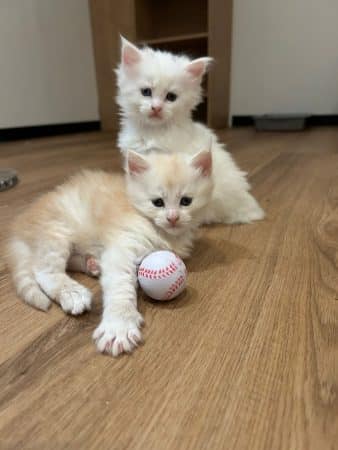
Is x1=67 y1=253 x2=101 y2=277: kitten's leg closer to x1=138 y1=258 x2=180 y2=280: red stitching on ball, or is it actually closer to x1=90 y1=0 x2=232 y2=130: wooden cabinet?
x1=138 y1=258 x2=180 y2=280: red stitching on ball

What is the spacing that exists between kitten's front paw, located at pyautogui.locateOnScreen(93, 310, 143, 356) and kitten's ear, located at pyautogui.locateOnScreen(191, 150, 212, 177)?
434mm

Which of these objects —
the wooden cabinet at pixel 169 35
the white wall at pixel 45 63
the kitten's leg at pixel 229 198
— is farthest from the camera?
the wooden cabinet at pixel 169 35

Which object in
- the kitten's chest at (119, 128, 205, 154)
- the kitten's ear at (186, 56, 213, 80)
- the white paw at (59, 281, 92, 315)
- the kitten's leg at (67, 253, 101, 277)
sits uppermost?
the kitten's ear at (186, 56, 213, 80)

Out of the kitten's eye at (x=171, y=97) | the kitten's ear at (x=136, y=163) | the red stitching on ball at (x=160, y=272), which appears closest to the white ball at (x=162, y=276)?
the red stitching on ball at (x=160, y=272)

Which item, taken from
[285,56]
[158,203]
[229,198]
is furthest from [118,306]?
[285,56]

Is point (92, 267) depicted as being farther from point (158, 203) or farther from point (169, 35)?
point (169, 35)

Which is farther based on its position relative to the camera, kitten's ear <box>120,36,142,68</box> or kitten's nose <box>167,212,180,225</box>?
kitten's ear <box>120,36,142,68</box>

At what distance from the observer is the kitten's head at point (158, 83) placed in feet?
4.41

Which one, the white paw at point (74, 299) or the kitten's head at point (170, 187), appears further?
the kitten's head at point (170, 187)

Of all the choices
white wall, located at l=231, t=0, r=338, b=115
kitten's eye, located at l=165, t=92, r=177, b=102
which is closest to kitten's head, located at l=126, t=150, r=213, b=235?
kitten's eye, located at l=165, t=92, r=177, b=102

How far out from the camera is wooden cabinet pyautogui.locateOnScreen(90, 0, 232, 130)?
11.4 feet

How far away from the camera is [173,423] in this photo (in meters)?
0.54

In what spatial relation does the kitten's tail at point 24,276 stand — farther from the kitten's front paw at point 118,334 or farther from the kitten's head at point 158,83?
the kitten's head at point 158,83

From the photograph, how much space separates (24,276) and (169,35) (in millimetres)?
3673
